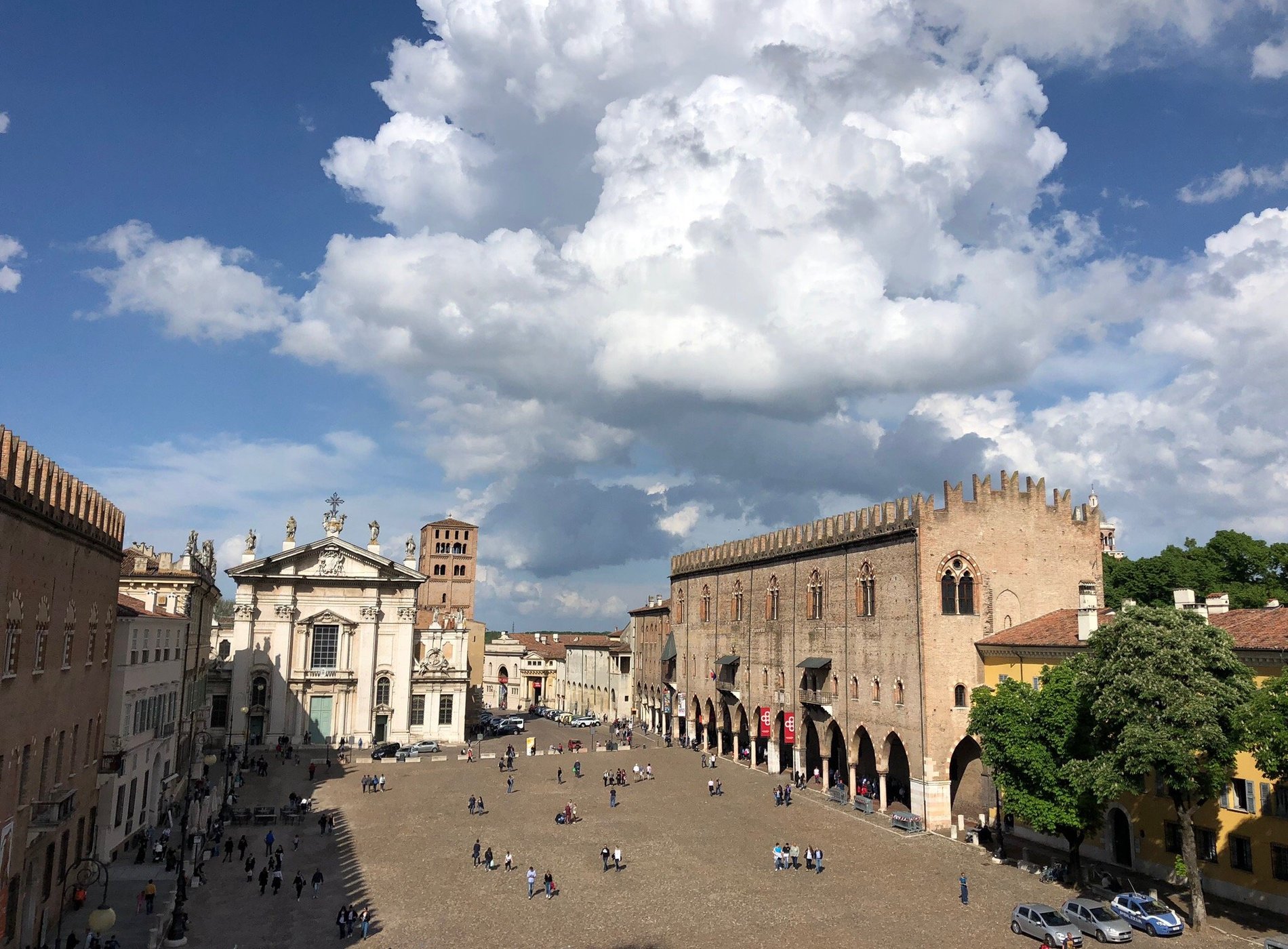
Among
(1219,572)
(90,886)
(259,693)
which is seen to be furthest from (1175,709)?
(259,693)

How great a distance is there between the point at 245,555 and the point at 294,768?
1899 cm

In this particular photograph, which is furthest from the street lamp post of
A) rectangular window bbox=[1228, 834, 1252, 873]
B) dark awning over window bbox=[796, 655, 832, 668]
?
dark awning over window bbox=[796, 655, 832, 668]

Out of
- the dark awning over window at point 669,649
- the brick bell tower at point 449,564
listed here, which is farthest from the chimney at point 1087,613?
the brick bell tower at point 449,564

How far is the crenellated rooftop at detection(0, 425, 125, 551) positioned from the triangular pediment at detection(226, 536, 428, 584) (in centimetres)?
3870

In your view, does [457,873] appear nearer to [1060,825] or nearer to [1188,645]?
A: [1060,825]

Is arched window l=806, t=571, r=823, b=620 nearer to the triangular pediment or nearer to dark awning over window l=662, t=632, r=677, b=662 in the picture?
dark awning over window l=662, t=632, r=677, b=662

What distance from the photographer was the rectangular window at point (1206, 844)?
3325cm

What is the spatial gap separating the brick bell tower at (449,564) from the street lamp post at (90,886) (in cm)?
8201

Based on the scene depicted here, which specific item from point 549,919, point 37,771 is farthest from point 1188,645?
point 37,771

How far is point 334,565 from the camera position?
74.5 meters

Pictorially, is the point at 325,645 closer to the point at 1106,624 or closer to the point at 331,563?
the point at 331,563

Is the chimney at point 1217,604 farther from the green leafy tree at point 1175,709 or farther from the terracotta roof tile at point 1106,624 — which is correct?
the green leafy tree at point 1175,709

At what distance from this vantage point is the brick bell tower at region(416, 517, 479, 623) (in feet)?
384

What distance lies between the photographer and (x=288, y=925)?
30.2m
